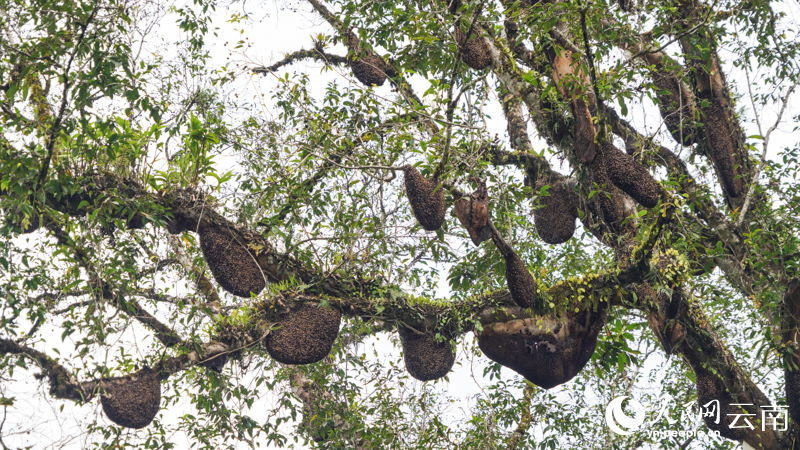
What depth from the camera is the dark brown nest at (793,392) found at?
5799 mm

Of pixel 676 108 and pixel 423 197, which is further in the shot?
pixel 676 108

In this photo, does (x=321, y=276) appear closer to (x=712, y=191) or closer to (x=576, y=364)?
(x=576, y=364)

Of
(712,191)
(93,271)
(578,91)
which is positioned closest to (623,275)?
(578,91)

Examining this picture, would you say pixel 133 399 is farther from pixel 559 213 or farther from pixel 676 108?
pixel 676 108

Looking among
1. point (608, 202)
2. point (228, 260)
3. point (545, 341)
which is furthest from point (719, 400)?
point (228, 260)

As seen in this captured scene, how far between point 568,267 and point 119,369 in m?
4.88

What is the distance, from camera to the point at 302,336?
5.49m

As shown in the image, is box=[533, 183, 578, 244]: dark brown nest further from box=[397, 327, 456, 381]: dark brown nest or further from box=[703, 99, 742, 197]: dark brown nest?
box=[397, 327, 456, 381]: dark brown nest

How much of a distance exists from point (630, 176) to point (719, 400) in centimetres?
261

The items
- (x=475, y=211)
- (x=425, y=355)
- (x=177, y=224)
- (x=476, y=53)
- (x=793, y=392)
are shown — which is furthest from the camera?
(x=476, y=53)

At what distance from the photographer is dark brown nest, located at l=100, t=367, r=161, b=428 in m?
5.48

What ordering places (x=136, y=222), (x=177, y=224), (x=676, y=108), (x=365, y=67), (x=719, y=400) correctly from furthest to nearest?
(x=365, y=67), (x=676, y=108), (x=719, y=400), (x=177, y=224), (x=136, y=222)

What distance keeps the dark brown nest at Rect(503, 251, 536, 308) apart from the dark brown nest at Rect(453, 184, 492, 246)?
476 millimetres

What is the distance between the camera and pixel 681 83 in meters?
6.81
